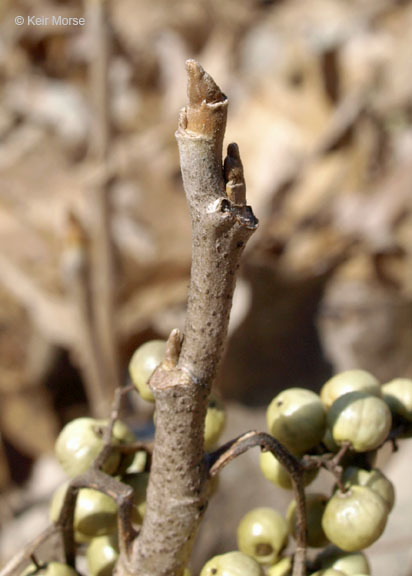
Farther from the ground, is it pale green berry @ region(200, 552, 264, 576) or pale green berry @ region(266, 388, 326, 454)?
pale green berry @ region(266, 388, 326, 454)

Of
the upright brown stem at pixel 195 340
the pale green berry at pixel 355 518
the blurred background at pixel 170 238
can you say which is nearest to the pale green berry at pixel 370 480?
the pale green berry at pixel 355 518

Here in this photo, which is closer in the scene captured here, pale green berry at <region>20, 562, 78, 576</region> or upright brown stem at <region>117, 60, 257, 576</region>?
upright brown stem at <region>117, 60, 257, 576</region>

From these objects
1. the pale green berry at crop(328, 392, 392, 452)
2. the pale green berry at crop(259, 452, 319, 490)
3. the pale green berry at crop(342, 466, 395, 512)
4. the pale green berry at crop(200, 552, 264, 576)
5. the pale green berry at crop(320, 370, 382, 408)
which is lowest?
the pale green berry at crop(200, 552, 264, 576)

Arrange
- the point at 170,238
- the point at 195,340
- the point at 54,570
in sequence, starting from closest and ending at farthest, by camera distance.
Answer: the point at 195,340 < the point at 54,570 < the point at 170,238

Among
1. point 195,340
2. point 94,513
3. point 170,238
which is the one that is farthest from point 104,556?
point 170,238

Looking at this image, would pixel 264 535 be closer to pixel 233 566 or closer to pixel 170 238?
pixel 233 566

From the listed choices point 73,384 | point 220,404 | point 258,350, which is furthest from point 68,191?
point 220,404

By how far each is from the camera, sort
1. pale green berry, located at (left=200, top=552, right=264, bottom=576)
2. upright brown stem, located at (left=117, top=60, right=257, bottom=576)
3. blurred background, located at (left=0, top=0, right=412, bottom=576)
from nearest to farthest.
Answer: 1. upright brown stem, located at (left=117, top=60, right=257, bottom=576)
2. pale green berry, located at (left=200, top=552, right=264, bottom=576)
3. blurred background, located at (left=0, top=0, right=412, bottom=576)

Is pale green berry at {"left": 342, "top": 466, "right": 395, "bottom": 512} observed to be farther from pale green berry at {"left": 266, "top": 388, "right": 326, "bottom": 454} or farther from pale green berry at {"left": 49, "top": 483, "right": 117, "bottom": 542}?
pale green berry at {"left": 49, "top": 483, "right": 117, "bottom": 542}

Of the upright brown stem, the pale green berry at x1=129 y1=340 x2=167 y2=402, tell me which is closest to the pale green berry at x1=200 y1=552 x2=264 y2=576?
the upright brown stem
